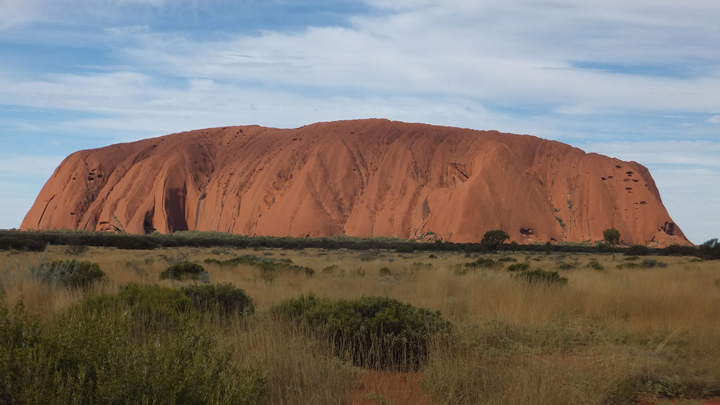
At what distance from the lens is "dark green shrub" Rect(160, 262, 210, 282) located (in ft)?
47.2

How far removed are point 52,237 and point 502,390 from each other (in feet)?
173

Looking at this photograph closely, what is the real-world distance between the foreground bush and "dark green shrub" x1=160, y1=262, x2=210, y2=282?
727cm

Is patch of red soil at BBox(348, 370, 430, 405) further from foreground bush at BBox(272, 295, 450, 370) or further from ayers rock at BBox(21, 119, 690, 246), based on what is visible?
ayers rock at BBox(21, 119, 690, 246)

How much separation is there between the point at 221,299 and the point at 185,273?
7.12 meters

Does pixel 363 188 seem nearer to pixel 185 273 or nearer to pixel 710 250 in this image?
pixel 710 250

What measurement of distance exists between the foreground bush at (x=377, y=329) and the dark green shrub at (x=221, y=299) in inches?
53.5

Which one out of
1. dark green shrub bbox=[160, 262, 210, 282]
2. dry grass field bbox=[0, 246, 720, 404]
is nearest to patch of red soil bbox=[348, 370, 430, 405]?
dry grass field bbox=[0, 246, 720, 404]

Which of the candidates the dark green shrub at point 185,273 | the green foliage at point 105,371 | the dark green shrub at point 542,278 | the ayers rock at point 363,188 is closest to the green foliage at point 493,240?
the ayers rock at point 363,188

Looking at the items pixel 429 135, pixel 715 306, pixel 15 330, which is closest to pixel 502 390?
pixel 15 330

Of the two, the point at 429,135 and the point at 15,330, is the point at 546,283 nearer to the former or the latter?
the point at 15,330

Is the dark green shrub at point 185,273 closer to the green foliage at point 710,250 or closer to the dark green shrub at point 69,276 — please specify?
the dark green shrub at point 69,276

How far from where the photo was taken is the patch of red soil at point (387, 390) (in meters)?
4.80

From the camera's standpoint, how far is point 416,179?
8325 centimetres

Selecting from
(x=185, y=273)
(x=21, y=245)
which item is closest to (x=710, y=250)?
(x=185, y=273)
